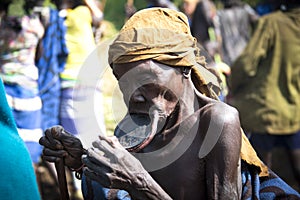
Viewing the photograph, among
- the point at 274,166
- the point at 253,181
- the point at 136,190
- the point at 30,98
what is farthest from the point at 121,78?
the point at 274,166

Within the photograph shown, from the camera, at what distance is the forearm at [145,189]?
226 cm

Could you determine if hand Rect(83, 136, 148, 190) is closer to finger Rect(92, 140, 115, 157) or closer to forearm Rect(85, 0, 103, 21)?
finger Rect(92, 140, 115, 157)

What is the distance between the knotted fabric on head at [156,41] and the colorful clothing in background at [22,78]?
145 inches

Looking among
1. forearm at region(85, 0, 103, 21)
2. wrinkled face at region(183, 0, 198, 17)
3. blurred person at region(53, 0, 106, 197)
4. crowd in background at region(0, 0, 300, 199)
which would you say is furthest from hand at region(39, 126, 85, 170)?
wrinkled face at region(183, 0, 198, 17)

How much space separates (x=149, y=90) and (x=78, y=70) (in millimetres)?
3674

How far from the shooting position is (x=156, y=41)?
2.35 m

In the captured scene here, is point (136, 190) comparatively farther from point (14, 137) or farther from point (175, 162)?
point (14, 137)

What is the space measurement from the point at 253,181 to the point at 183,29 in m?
0.56

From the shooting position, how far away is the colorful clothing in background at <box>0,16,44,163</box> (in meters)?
6.00

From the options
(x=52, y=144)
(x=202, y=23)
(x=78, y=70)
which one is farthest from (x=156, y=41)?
(x=202, y=23)

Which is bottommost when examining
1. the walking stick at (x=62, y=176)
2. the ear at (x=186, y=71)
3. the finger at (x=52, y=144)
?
the walking stick at (x=62, y=176)

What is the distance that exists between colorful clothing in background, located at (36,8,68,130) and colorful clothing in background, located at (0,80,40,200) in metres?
3.95

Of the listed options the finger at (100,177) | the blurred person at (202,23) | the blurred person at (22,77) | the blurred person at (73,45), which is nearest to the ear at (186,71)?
the finger at (100,177)

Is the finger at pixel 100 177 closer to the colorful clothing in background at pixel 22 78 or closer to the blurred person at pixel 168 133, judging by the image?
the blurred person at pixel 168 133
